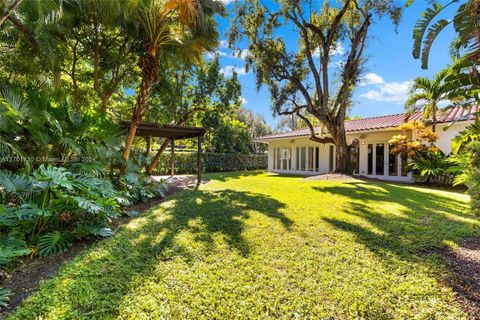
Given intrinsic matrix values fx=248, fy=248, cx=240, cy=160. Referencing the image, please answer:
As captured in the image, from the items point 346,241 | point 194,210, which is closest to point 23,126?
point 194,210

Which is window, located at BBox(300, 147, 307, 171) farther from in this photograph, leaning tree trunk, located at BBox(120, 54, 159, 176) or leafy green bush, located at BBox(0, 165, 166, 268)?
leafy green bush, located at BBox(0, 165, 166, 268)

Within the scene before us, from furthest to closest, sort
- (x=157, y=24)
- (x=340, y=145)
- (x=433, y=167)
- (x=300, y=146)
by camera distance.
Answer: (x=300, y=146), (x=340, y=145), (x=433, y=167), (x=157, y=24)

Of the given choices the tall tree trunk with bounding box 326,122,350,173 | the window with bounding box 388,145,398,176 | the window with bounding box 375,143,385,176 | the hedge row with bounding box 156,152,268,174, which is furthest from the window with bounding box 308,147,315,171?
the hedge row with bounding box 156,152,268,174

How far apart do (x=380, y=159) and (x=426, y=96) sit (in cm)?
464

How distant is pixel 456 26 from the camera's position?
13.1ft

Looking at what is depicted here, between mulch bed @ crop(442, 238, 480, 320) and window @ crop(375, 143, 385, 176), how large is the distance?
39.6 ft

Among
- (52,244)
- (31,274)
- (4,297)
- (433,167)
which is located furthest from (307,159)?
(4,297)

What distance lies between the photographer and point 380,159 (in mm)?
15992

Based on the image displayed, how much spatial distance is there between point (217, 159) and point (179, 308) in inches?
846

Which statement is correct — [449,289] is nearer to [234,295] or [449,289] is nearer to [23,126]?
[234,295]

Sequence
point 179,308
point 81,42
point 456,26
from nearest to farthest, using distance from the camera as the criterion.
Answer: point 179,308, point 456,26, point 81,42

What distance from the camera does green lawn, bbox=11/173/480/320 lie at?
9.39 ft

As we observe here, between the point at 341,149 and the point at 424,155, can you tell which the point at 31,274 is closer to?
the point at 341,149

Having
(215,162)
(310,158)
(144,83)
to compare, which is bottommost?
(215,162)
